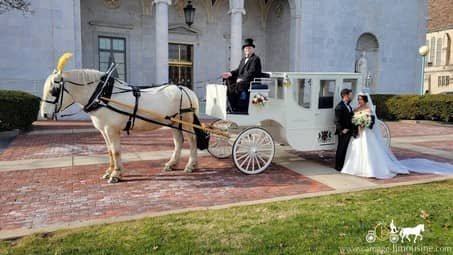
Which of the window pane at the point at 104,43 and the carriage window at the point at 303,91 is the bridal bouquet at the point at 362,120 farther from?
the window pane at the point at 104,43

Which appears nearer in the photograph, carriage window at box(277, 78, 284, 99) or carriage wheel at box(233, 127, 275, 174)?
carriage wheel at box(233, 127, 275, 174)

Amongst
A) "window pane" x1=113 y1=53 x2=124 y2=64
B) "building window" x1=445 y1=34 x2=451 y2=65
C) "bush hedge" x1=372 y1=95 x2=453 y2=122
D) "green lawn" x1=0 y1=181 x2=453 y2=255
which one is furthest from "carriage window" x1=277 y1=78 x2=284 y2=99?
"building window" x1=445 y1=34 x2=451 y2=65

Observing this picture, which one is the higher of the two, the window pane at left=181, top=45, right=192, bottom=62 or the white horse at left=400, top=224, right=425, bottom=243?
the window pane at left=181, top=45, right=192, bottom=62

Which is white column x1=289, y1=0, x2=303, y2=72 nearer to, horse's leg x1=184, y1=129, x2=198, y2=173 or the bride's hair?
the bride's hair

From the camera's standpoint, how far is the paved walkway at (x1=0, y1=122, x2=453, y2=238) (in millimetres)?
4898

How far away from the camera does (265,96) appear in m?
7.02

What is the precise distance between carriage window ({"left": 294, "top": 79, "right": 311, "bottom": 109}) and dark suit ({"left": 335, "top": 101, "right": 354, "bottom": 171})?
666mm

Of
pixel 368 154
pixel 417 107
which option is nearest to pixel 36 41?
pixel 368 154

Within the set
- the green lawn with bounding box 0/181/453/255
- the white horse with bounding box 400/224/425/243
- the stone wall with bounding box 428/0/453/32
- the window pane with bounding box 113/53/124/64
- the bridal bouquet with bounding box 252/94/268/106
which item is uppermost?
the stone wall with bounding box 428/0/453/32

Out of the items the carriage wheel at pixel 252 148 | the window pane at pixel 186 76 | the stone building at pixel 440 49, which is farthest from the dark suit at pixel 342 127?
the stone building at pixel 440 49

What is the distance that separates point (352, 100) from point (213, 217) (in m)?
4.82

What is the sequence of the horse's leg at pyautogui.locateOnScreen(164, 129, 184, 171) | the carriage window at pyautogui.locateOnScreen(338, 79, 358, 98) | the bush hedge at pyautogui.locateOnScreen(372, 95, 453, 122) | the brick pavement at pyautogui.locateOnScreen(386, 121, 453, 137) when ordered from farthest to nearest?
the bush hedge at pyautogui.locateOnScreen(372, 95, 453, 122)
the brick pavement at pyautogui.locateOnScreen(386, 121, 453, 137)
the carriage window at pyautogui.locateOnScreen(338, 79, 358, 98)
the horse's leg at pyautogui.locateOnScreen(164, 129, 184, 171)

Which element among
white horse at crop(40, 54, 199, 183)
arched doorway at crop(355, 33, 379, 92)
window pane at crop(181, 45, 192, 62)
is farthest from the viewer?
arched doorway at crop(355, 33, 379, 92)

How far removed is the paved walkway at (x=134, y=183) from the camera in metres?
4.90
